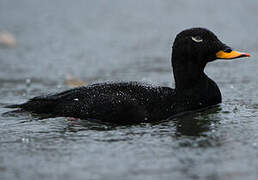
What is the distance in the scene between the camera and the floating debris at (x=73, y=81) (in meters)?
10.9

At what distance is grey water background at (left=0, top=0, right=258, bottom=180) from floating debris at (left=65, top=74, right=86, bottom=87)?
180 mm

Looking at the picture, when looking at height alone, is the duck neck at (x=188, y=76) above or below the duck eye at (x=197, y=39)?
below

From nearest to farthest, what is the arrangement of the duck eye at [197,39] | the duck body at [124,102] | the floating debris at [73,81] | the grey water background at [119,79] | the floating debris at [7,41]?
the grey water background at [119,79], the duck body at [124,102], the duck eye at [197,39], the floating debris at [73,81], the floating debris at [7,41]

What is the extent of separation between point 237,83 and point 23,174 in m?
5.60

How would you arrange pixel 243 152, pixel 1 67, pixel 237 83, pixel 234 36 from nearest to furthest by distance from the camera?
pixel 243 152
pixel 237 83
pixel 1 67
pixel 234 36

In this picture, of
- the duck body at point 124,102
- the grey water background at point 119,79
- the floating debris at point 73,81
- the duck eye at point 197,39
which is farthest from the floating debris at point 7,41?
the duck eye at point 197,39

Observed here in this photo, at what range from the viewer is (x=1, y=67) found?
1287cm

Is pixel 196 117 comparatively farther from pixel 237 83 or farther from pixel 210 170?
pixel 237 83

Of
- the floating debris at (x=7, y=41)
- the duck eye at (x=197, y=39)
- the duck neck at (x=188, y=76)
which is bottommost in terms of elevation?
the duck neck at (x=188, y=76)

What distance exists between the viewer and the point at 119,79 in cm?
1124

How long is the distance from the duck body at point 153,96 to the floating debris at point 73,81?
9.34ft

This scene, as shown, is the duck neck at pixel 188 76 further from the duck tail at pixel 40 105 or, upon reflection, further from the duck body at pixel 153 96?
the duck tail at pixel 40 105

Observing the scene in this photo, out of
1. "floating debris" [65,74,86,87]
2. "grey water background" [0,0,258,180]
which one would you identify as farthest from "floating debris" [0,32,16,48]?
"floating debris" [65,74,86,87]

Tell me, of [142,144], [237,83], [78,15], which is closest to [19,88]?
[237,83]
